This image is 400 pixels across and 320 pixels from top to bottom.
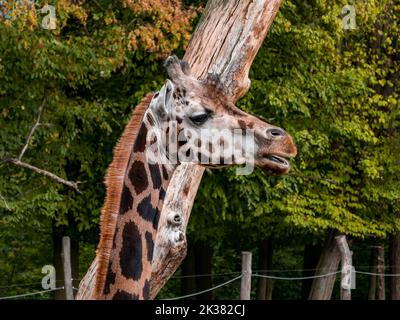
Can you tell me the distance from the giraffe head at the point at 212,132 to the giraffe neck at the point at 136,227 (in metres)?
0.19

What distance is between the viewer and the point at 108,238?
220 inches

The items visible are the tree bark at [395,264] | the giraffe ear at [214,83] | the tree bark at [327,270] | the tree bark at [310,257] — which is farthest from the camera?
the tree bark at [310,257]

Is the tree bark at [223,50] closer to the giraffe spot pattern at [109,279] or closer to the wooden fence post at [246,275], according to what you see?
the wooden fence post at [246,275]

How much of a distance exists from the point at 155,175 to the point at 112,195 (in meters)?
0.50

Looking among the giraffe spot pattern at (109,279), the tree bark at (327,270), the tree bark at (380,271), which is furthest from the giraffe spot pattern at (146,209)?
the tree bark at (380,271)

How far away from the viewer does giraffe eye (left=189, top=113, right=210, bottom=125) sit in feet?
20.7

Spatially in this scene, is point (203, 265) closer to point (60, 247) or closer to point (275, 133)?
point (60, 247)

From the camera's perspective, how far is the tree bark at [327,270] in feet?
64.1

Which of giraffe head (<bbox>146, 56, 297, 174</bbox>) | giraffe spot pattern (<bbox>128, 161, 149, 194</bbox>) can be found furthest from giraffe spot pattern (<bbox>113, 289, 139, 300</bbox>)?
giraffe head (<bbox>146, 56, 297, 174</bbox>)

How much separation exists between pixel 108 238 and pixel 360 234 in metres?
14.1
